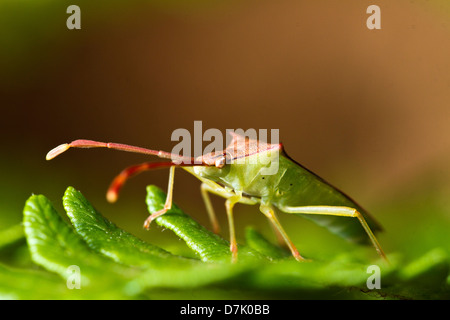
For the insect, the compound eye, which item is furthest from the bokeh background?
the compound eye

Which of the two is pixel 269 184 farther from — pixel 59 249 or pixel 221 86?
pixel 221 86

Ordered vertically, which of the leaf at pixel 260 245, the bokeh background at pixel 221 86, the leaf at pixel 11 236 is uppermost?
the bokeh background at pixel 221 86

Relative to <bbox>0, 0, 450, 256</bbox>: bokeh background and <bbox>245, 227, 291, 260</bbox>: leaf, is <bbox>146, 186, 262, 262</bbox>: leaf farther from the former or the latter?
<bbox>0, 0, 450, 256</bbox>: bokeh background

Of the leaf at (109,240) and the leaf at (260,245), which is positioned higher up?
the leaf at (109,240)

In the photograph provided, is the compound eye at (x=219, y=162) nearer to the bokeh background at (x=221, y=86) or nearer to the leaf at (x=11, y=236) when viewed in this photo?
the leaf at (x=11, y=236)

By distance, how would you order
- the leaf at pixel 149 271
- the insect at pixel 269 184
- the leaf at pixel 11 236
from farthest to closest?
the insect at pixel 269 184
the leaf at pixel 11 236
the leaf at pixel 149 271

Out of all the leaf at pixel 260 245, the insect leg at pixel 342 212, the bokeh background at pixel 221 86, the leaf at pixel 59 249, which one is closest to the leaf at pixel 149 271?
the leaf at pixel 59 249

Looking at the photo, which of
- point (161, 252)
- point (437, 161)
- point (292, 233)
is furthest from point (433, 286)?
point (437, 161)

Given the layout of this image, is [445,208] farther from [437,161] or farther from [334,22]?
[334,22]
